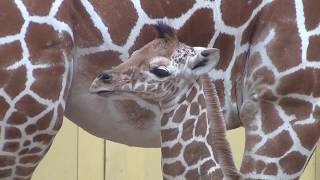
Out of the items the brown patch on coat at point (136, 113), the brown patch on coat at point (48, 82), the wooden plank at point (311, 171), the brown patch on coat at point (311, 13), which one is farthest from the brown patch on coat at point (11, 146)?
the wooden plank at point (311, 171)

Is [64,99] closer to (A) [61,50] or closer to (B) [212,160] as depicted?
(A) [61,50]

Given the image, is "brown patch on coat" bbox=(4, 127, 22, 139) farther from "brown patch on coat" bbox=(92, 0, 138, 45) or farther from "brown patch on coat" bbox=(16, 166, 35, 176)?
"brown patch on coat" bbox=(92, 0, 138, 45)

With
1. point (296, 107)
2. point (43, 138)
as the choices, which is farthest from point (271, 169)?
point (43, 138)

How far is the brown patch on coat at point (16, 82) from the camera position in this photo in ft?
4.77

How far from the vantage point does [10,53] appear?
1.46 metres

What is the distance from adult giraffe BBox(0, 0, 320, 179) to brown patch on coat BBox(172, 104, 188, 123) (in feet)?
0.49

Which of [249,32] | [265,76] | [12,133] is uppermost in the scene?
[249,32]

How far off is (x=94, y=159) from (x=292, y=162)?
1.49 metres

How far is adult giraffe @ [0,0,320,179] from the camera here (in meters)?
1.47

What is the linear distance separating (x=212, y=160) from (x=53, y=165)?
61.4 inches

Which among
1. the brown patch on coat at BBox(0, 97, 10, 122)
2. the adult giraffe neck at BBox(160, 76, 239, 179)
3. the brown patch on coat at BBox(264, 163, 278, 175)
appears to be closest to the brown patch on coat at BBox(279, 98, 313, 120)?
the brown patch on coat at BBox(264, 163, 278, 175)

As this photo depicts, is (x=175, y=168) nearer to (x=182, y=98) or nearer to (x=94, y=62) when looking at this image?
(x=182, y=98)

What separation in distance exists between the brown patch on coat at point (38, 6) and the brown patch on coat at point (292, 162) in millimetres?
556

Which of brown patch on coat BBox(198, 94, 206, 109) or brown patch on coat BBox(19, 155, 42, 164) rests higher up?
brown patch on coat BBox(198, 94, 206, 109)
